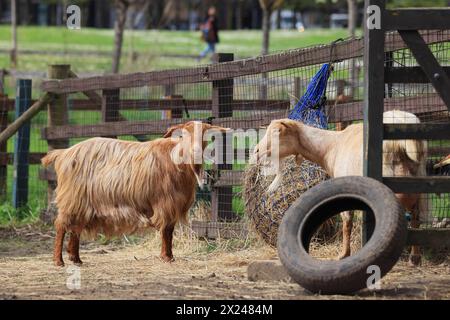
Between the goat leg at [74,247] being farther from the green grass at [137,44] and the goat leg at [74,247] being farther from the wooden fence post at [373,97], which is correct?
the green grass at [137,44]

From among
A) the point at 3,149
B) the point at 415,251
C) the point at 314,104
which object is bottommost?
the point at 415,251

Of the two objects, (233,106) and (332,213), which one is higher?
(233,106)

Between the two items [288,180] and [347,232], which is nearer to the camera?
[347,232]

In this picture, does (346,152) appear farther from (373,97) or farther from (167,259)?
(167,259)

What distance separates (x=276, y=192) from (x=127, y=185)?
57.2 inches

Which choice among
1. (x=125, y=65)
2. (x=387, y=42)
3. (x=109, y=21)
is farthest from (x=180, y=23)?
(x=387, y=42)

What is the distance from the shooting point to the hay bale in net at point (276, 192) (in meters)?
9.18

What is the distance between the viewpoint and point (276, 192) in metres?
9.23

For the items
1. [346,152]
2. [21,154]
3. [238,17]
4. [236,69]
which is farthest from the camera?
[238,17]

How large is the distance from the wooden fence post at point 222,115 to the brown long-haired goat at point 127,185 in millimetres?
1282

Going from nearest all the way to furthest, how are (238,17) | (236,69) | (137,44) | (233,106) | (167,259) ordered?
(167,259) < (236,69) < (233,106) < (137,44) < (238,17)

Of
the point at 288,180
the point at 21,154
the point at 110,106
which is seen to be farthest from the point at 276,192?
the point at 21,154

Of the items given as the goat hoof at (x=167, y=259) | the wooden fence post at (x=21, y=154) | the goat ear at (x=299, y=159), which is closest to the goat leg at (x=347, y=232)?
the goat ear at (x=299, y=159)

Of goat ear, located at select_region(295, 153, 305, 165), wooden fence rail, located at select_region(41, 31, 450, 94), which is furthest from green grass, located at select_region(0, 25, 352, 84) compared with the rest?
goat ear, located at select_region(295, 153, 305, 165)
